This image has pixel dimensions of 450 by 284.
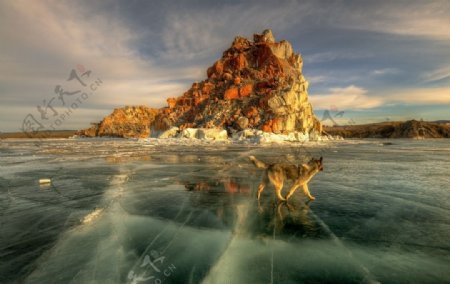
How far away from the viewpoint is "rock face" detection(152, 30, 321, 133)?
87331 millimetres

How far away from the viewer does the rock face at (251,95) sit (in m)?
87.3

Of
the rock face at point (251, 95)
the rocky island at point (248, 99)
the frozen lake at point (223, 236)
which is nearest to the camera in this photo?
the frozen lake at point (223, 236)

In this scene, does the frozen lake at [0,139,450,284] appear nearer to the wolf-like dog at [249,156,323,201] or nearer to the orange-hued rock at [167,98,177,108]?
the wolf-like dog at [249,156,323,201]

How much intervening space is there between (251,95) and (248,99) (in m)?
3.13

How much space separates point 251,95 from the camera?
4016 inches

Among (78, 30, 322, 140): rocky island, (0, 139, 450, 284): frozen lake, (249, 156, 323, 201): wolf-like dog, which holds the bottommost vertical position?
(0, 139, 450, 284): frozen lake

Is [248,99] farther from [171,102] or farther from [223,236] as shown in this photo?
[223,236]

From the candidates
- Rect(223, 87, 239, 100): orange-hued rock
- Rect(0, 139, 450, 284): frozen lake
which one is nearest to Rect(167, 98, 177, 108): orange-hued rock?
Rect(223, 87, 239, 100): orange-hued rock

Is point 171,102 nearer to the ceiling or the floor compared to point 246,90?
nearer to the floor

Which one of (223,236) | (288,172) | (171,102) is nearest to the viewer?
(223,236)

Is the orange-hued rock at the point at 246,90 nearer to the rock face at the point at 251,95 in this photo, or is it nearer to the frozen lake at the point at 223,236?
the rock face at the point at 251,95

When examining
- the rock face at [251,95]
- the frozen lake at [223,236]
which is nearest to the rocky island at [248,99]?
the rock face at [251,95]

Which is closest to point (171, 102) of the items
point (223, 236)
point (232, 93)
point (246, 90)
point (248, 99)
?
point (232, 93)

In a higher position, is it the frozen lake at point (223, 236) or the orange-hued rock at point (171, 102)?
Result: the orange-hued rock at point (171, 102)
